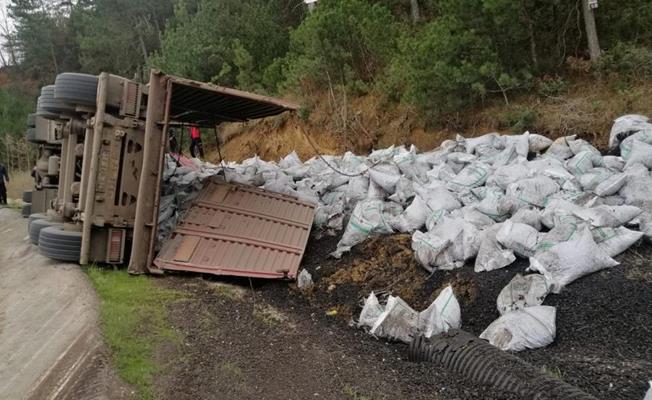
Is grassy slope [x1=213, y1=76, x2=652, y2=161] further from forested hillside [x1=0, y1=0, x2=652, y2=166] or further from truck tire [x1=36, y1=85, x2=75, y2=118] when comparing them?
truck tire [x1=36, y1=85, x2=75, y2=118]

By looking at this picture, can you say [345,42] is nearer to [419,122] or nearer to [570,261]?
[419,122]

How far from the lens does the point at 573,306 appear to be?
145 inches

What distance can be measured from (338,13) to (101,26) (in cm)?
1996

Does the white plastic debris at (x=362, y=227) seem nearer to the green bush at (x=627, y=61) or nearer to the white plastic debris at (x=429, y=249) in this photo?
the white plastic debris at (x=429, y=249)

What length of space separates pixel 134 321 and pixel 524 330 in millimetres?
2685

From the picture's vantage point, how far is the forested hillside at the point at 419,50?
867cm

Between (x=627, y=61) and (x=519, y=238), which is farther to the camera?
(x=627, y=61)

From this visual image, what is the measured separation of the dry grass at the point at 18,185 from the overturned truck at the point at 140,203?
42.1ft

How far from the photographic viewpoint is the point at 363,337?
3924mm

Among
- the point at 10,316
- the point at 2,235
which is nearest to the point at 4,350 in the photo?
the point at 10,316

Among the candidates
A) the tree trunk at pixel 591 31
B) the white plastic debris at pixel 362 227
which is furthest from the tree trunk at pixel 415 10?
the white plastic debris at pixel 362 227

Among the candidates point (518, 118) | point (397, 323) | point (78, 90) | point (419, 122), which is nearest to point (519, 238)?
point (397, 323)

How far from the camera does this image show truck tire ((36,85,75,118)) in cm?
566

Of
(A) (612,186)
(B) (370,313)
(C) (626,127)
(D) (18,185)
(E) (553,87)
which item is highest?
(E) (553,87)
